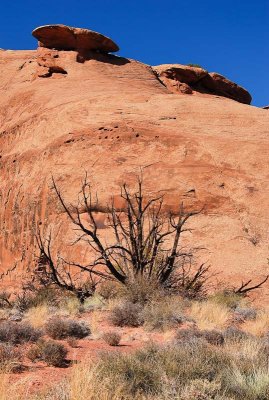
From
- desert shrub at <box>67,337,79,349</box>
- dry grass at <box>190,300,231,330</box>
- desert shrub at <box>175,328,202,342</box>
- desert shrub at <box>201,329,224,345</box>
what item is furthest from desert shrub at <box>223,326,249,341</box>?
desert shrub at <box>67,337,79,349</box>

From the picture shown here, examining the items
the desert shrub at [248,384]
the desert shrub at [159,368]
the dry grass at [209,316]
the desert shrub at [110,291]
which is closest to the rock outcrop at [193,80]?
the desert shrub at [110,291]

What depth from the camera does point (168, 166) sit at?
1702 centimetres

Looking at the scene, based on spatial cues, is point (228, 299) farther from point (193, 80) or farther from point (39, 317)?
point (193, 80)

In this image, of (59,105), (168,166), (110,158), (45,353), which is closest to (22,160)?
(59,105)

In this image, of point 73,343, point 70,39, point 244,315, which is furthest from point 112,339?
point 70,39

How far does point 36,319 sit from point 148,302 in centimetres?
244

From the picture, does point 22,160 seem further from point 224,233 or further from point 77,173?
point 224,233

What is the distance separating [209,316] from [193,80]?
24.3m

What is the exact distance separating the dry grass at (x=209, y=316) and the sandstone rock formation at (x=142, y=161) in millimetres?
4672

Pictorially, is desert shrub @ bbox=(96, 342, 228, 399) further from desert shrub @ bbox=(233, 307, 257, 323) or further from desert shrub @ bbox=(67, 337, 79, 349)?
desert shrub @ bbox=(233, 307, 257, 323)

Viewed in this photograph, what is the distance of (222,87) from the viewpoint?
33500 mm

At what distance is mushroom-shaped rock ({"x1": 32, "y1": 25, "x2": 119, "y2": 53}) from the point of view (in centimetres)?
2720

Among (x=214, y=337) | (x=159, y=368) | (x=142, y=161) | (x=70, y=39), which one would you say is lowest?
(x=214, y=337)

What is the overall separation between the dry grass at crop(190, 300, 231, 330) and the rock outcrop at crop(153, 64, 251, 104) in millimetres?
21575
